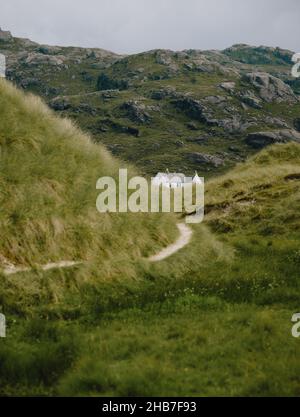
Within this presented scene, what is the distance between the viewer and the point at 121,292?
651 inches

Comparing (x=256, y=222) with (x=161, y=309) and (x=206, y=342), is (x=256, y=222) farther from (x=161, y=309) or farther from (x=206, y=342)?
(x=206, y=342)

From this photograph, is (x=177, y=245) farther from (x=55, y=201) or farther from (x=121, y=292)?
(x=121, y=292)

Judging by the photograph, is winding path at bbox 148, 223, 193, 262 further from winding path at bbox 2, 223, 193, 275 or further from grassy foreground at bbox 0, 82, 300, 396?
grassy foreground at bbox 0, 82, 300, 396

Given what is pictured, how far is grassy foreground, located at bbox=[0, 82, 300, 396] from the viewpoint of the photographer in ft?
33.3

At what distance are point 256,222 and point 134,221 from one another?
994cm

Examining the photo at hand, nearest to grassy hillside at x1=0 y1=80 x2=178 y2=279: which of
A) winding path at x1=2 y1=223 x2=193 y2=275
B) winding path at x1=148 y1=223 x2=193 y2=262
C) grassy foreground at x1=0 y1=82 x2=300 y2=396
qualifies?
grassy foreground at x1=0 y1=82 x2=300 y2=396

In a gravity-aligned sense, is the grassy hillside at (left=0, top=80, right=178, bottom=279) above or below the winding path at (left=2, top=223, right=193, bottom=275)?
above

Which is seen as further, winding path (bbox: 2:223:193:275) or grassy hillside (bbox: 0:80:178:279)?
grassy hillside (bbox: 0:80:178:279)

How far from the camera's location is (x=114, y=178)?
23.4 m

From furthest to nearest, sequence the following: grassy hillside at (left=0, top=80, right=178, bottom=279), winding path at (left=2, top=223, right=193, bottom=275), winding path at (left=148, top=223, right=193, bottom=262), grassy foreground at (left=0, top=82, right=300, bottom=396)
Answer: winding path at (left=148, top=223, right=193, bottom=262)
grassy hillside at (left=0, top=80, right=178, bottom=279)
winding path at (left=2, top=223, right=193, bottom=275)
grassy foreground at (left=0, top=82, right=300, bottom=396)

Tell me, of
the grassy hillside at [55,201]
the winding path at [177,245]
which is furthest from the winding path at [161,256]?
the grassy hillside at [55,201]

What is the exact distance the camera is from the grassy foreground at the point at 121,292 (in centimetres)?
1015

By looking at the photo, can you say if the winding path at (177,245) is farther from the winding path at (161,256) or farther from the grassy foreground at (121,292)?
the grassy foreground at (121,292)
